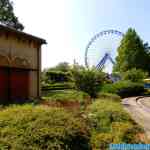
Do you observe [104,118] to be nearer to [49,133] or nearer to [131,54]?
[49,133]

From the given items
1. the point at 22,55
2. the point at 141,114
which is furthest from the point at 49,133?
the point at 141,114

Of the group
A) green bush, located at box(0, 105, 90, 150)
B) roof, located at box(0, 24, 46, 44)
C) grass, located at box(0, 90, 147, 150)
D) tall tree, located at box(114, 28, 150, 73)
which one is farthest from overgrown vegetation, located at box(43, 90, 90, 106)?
tall tree, located at box(114, 28, 150, 73)

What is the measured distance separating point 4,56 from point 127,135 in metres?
11.8

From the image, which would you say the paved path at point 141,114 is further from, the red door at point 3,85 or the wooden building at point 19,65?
the red door at point 3,85

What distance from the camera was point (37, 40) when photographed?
83.0 ft

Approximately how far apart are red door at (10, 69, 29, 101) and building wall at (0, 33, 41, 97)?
0.37 metres

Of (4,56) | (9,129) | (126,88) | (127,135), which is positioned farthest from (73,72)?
(9,129)

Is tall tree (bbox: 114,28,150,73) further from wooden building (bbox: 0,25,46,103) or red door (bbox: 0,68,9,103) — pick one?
red door (bbox: 0,68,9,103)

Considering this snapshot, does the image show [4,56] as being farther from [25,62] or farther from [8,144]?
[8,144]

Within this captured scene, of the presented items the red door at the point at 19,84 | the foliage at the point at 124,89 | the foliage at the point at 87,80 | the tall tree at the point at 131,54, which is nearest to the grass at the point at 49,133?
the red door at the point at 19,84

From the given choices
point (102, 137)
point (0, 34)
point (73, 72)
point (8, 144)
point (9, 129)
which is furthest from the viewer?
point (73, 72)

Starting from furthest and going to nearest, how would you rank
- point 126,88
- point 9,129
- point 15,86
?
point 126,88 < point 15,86 < point 9,129

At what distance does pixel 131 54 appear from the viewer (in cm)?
8488

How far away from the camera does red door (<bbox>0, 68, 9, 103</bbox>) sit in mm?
21594
